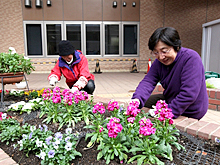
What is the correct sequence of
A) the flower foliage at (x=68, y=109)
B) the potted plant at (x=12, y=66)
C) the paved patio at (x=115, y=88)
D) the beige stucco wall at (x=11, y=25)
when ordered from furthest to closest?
the beige stucco wall at (x=11, y=25)
the paved patio at (x=115, y=88)
the potted plant at (x=12, y=66)
the flower foliage at (x=68, y=109)

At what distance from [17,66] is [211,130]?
3145 mm

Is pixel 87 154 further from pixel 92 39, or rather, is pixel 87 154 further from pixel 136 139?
pixel 92 39

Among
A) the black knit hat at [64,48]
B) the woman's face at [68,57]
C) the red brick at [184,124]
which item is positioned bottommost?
the red brick at [184,124]

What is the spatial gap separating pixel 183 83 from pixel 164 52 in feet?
1.12

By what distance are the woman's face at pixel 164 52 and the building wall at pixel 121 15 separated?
976 cm

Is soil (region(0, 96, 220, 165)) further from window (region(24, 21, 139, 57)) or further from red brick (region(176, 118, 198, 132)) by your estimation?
window (region(24, 21, 139, 57))

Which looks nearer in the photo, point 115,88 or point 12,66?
point 12,66

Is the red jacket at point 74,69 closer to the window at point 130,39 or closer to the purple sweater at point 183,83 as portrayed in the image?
the purple sweater at point 183,83

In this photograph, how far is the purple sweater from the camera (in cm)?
166

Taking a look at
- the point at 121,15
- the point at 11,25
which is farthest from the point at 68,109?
the point at 11,25

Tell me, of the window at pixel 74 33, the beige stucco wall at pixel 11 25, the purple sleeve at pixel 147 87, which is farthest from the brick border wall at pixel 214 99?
the beige stucco wall at pixel 11 25

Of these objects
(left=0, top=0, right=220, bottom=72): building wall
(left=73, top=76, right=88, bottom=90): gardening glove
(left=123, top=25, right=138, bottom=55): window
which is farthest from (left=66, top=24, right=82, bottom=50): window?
(left=73, top=76, right=88, bottom=90): gardening glove

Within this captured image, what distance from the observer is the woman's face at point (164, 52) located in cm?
166

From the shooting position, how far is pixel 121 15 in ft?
36.5
